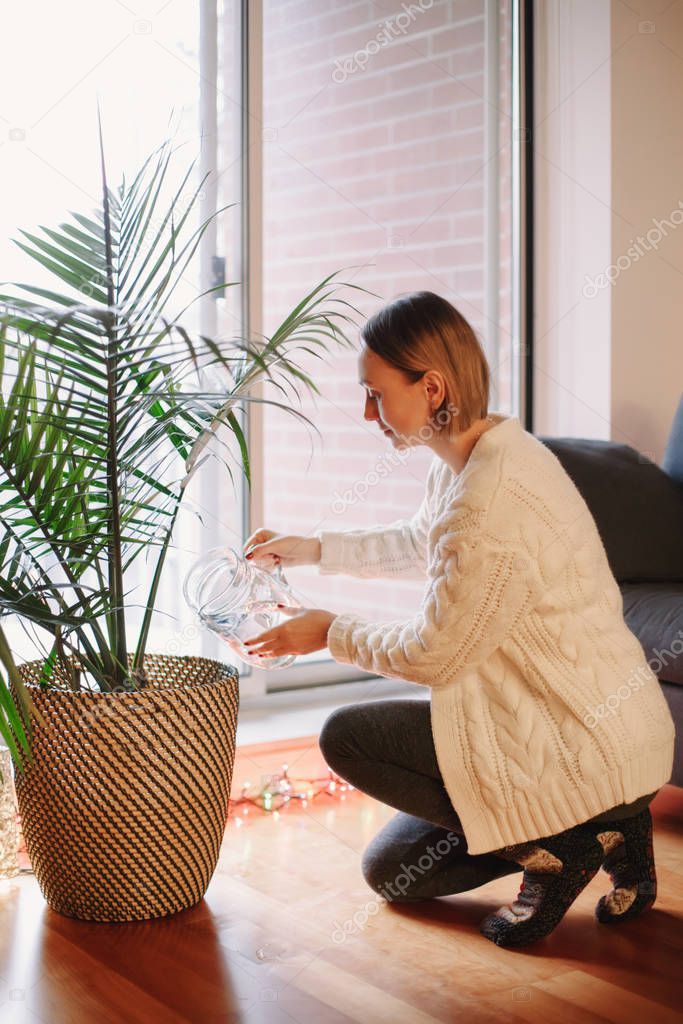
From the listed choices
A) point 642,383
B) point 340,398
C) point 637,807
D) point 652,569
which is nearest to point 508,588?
point 637,807

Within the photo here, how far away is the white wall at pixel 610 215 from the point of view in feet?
10.2

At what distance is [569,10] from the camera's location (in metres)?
3.19

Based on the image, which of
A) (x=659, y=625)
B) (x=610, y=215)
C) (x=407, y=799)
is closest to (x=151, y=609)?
(x=407, y=799)

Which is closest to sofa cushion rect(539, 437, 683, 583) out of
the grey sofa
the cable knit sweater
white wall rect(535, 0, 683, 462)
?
the grey sofa

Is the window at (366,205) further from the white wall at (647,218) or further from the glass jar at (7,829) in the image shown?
the glass jar at (7,829)

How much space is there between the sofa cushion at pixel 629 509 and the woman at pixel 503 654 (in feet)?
2.29

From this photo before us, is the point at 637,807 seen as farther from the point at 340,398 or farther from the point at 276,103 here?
the point at 276,103

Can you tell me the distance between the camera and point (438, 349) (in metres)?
1.76

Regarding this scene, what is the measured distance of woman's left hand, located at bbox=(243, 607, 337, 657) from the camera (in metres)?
1.77

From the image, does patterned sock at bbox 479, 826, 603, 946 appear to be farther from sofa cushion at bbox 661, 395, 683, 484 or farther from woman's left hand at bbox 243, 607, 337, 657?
sofa cushion at bbox 661, 395, 683, 484

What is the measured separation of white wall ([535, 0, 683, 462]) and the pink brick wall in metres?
0.14

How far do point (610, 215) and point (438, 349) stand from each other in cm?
157

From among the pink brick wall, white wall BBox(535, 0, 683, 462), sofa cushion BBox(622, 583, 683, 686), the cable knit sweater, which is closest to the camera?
the cable knit sweater

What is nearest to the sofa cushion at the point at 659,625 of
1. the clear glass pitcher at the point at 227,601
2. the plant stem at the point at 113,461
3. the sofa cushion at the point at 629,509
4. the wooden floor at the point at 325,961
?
the sofa cushion at the point at 629,509
